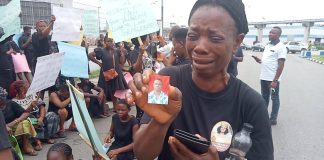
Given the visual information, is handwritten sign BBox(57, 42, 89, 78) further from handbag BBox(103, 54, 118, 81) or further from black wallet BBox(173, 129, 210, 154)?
black wallet BBox(173, 129, 210, 154)

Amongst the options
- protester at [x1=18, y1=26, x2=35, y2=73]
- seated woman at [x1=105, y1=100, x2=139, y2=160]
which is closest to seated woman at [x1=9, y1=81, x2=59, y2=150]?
seated woman at [x1=105, y1=100, x2=139, y2=160]

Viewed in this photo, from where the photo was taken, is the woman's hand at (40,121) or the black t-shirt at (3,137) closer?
the black t-shirt at (3,137)

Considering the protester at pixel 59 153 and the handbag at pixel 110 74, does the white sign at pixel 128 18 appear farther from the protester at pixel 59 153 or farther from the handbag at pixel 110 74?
the handbag at pixel 110 74

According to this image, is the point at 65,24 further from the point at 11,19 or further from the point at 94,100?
the point at 94,100

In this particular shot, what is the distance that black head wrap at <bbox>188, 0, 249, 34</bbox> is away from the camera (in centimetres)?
129

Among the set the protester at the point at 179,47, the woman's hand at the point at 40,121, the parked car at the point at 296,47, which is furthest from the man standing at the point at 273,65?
the parked car at the point at 296,47

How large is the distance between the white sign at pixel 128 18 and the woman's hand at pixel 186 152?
2607mm

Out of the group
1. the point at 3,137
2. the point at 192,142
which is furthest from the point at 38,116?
the point at 192,142

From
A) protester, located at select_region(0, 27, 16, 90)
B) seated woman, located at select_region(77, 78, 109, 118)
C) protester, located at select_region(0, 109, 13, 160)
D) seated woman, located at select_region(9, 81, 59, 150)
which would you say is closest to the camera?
protester, located at select_region(0, 109, 13, 160)

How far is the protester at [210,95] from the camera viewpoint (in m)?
1.25

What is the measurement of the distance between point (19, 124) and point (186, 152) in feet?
11.8

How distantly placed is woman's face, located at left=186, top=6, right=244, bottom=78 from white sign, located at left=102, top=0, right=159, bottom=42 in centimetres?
248

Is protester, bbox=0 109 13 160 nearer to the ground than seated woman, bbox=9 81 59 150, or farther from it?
farther from it

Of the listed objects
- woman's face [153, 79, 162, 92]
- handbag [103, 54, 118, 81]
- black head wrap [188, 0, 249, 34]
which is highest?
black head wrap [188, 0, 249, 34]
